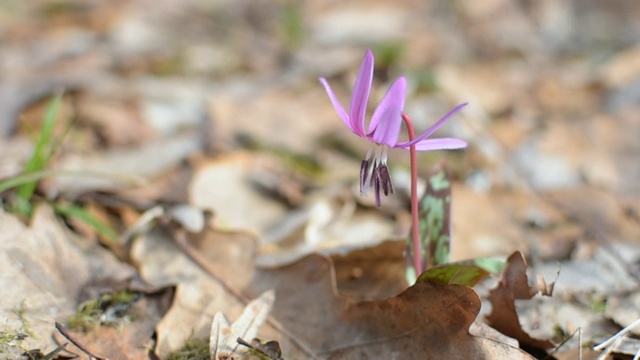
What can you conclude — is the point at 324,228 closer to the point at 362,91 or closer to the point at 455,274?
the point at 455,274

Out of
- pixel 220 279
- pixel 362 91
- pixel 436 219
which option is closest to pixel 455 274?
pixel 436 219

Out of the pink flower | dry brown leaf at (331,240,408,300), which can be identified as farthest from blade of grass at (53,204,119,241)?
the pink flower

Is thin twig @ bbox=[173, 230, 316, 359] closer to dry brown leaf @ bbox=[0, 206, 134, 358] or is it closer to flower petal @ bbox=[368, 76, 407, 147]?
dry brown leaf @ bbox=[0, 206, 134, 358]

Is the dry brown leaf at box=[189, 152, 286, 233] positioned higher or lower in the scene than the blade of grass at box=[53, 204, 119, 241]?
lower

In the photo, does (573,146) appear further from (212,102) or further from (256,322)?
(256,322)

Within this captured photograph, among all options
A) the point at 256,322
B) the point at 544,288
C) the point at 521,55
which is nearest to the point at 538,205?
the point at 544,288

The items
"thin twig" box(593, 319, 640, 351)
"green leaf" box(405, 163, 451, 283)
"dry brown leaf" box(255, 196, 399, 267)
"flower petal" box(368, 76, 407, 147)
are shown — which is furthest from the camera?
"dry brown leaf" box(255, 196, 399, 267)
